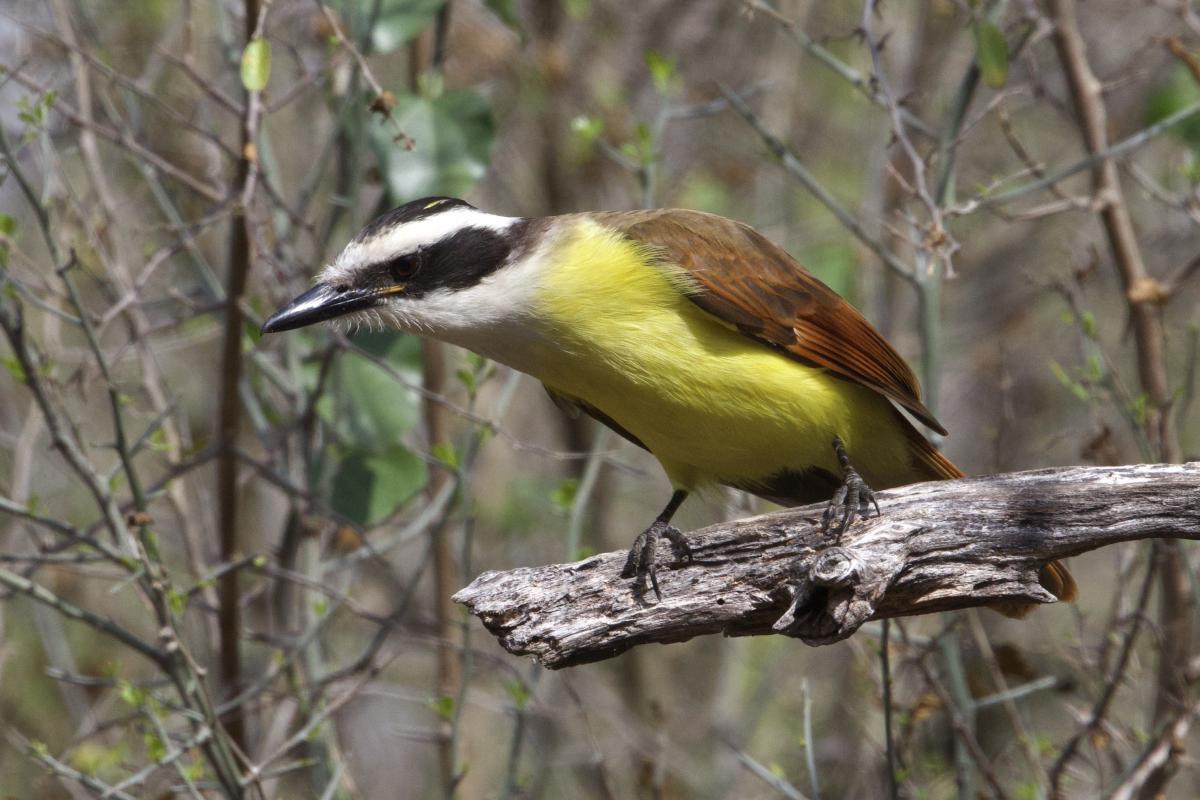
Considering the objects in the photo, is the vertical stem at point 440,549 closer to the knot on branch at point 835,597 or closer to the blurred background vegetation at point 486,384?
the blurred background vegetation at point 486,384

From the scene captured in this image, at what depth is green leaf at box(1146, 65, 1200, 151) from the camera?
503 cm

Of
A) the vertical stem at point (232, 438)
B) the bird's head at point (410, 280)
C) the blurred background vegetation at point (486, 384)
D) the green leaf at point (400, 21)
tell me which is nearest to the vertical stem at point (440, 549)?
the blurred background vegetation at point (486, 384)

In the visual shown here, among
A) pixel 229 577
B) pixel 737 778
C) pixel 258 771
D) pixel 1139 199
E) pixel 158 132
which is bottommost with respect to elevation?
pixel 737 778

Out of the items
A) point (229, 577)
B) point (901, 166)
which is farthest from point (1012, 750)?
point (229, 577)

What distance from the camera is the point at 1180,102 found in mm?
5113

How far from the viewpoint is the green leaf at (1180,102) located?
16.5 ft

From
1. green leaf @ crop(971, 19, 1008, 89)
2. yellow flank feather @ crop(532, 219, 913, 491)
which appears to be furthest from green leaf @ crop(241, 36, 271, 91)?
green leaf @ crop(971, 19, 1008, 89)

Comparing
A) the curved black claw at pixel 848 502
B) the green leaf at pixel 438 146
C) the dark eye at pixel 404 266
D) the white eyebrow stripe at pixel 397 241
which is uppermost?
the green leaf at pixel 438 146

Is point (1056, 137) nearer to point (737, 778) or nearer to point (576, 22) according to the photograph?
point (576, 22)

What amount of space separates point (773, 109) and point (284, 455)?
3.99 m

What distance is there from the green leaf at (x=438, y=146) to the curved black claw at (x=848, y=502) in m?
1.73

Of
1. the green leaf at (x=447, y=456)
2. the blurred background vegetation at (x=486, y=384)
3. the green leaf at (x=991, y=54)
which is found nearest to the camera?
the green leaf at (x=991, y=54)

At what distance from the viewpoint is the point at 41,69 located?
263 inches

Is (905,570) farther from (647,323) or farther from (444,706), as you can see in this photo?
A: (444,706)
